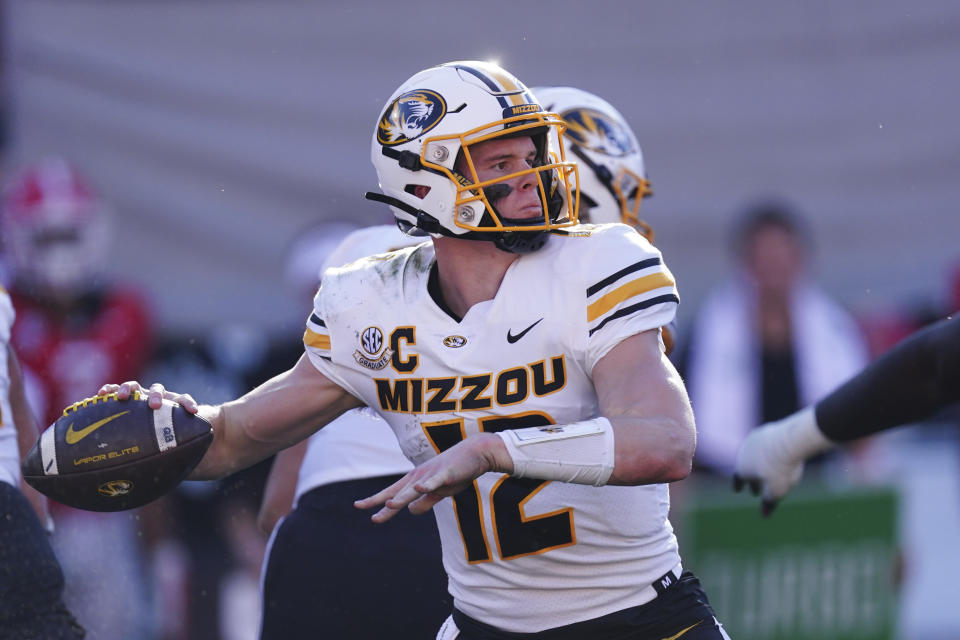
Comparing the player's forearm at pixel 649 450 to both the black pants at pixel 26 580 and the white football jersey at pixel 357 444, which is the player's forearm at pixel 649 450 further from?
the black pants at pixel 26 580

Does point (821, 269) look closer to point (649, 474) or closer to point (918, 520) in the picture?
point (918, 520)

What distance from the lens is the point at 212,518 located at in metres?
6.88

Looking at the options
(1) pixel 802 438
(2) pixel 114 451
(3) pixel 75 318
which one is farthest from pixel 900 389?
(3) pixel 75 318

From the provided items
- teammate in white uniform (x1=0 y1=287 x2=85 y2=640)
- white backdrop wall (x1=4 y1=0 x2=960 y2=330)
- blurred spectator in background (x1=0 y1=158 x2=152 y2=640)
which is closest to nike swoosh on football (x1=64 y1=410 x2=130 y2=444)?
teammate in white uniform (x1=0 y1=287 x2=85 y2=640)

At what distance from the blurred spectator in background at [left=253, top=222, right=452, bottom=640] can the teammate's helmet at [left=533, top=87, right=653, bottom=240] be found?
0.52 metres

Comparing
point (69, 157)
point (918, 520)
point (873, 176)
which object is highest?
point (69, 157)

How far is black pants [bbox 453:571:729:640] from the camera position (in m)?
3.32

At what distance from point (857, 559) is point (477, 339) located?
3858 millimetres

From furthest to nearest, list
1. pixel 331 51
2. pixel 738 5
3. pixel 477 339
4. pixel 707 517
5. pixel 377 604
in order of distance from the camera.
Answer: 1. pixel 738 5
2. pixel 331 51
3. pixel 707 517
4. pixel 377 604
5. pixel 477 339

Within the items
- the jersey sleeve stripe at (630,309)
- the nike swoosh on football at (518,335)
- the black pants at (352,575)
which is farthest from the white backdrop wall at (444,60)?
the jersey sleeve stripe at (630,309)

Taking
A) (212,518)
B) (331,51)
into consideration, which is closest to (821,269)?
(331,51)

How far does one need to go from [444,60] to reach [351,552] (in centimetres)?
328

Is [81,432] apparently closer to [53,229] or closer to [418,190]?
[418,190]

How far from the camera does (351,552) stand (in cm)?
401
